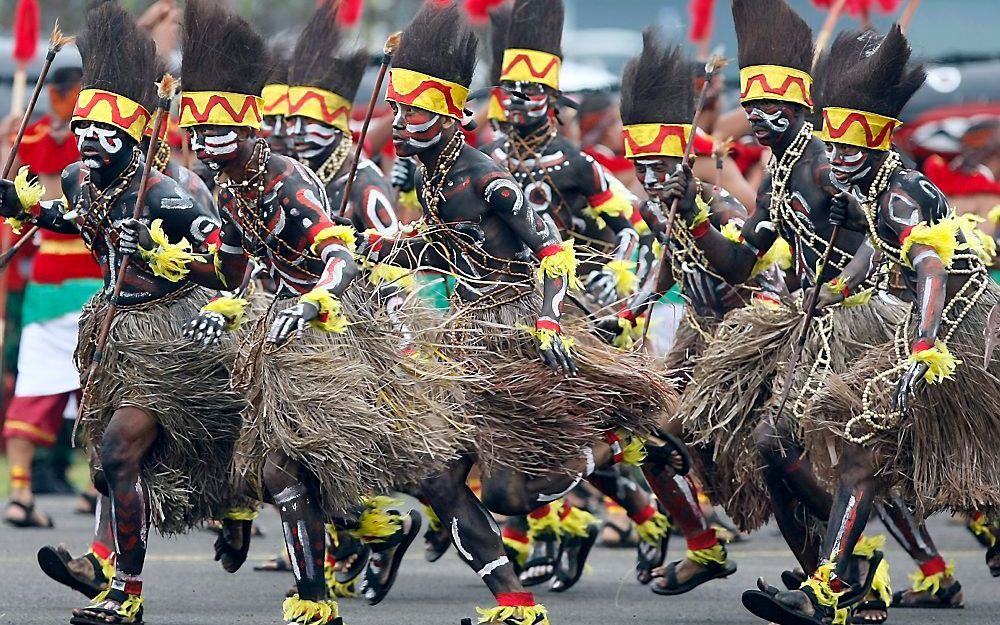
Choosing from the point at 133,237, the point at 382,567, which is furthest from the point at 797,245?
the point at 133,237

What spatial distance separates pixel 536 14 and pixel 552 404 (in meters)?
3.17

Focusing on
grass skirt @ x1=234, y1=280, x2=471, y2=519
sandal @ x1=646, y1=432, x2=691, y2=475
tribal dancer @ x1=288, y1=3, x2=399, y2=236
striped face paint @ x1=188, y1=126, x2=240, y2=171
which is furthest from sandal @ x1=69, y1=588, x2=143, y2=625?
tribal dancer @ x1=288, y1=3, x2=399, y2=236

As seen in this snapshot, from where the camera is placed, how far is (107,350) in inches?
283

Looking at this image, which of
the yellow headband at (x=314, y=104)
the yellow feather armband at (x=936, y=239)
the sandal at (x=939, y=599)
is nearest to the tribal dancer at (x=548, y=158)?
the yellow headband at (x=314, y=104)

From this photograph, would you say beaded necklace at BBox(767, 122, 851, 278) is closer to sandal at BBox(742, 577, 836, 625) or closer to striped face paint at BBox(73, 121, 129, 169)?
sandal at BBox(742, 577, 836, 625)

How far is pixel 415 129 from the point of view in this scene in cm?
692

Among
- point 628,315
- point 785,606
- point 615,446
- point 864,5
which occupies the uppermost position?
point 864,5

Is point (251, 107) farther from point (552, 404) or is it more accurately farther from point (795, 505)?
point (795, 505)

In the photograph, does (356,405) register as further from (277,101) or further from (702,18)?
(702,18)

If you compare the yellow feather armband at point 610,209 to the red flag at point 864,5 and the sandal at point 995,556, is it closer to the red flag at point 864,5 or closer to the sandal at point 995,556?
the sandal at point 995,556

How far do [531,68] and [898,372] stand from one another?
10.2 ft

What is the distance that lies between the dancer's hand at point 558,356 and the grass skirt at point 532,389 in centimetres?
5

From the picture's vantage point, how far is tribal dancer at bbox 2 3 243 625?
700cm

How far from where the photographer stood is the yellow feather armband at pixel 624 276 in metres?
8.21
